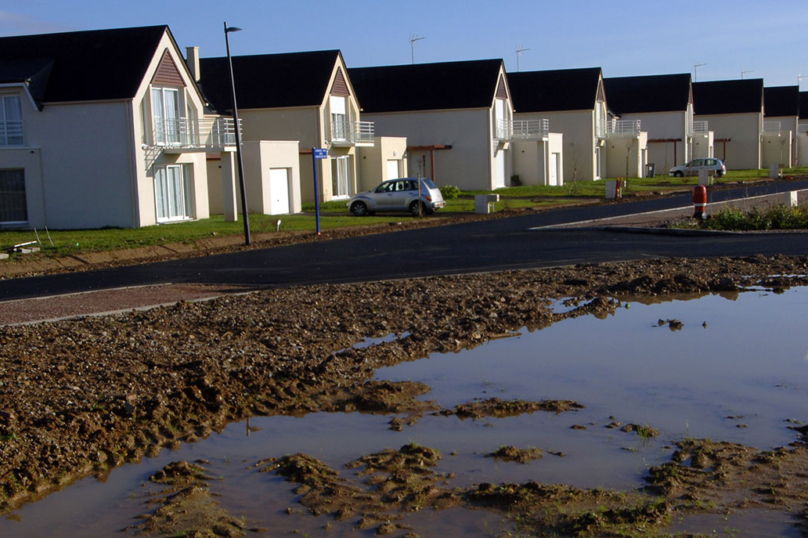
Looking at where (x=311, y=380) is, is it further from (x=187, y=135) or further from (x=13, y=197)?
(x=187, y=135)

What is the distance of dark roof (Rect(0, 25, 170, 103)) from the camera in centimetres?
3309

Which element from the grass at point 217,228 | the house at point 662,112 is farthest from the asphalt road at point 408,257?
the house at point 662,112

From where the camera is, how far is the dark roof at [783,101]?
9325 centimetres

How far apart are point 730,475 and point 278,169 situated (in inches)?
1330

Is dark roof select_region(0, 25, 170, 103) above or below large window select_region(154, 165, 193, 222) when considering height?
above

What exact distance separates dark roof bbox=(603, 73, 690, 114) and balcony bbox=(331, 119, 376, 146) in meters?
35.3

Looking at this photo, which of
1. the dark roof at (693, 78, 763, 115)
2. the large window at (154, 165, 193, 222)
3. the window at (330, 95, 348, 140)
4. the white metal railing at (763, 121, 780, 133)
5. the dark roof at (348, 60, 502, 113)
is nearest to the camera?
the large window at (154, 165, 193, 222)

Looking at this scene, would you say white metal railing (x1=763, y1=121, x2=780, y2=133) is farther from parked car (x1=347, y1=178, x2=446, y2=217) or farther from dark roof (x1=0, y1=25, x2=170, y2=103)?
dark roof (x1=0, y1=25, x2=170, y2=103)

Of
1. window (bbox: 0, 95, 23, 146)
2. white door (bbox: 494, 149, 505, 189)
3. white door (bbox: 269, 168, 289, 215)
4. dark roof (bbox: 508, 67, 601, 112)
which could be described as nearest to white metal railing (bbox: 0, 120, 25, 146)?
window (bbox: 0, 95, 23, 146)

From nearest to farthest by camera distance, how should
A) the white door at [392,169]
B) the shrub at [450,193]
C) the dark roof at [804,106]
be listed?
the shrub at [450,193], the white door at [392,169], the dark roof at [804,106]

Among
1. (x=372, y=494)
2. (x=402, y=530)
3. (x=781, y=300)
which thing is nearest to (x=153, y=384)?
(x=372, y=494)

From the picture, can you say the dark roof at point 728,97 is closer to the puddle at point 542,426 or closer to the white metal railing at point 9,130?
the white metal railing at point 9,130

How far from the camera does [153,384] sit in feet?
30.6

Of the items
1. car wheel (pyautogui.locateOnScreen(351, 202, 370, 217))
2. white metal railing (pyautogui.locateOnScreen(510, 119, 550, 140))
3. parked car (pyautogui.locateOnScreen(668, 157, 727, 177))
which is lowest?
car wheel (pyautogui.locateOnScreen(351, 202, 370, 217))
